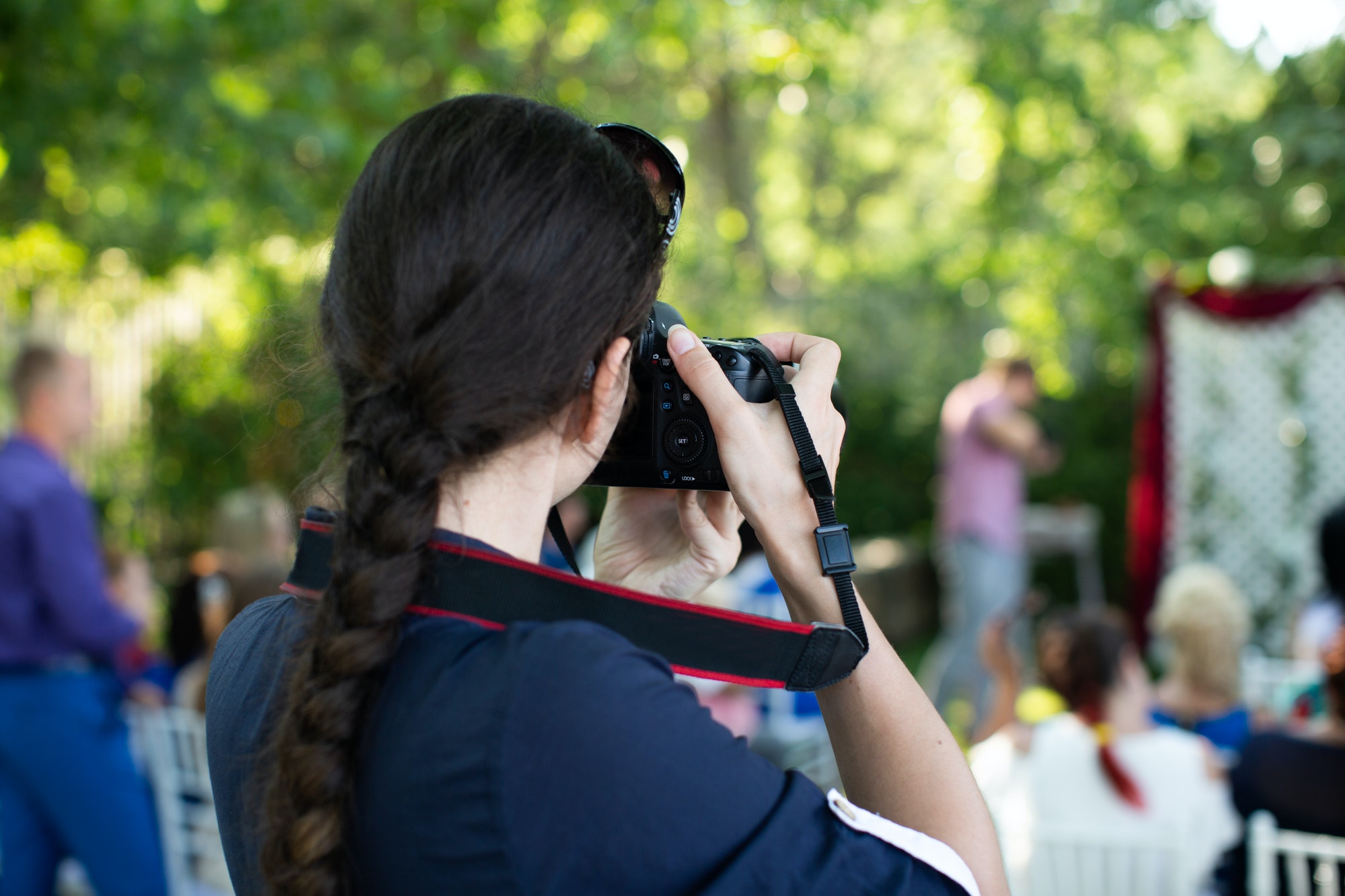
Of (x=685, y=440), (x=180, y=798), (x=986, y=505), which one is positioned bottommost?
(x=180, y=798)

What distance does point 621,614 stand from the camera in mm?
825

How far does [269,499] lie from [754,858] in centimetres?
425

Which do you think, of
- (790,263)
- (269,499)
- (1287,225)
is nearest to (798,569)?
(269,499)

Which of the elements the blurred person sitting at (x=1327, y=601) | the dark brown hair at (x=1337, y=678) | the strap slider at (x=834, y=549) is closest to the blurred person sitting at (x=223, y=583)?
the strap slider at (x=834, y=549)

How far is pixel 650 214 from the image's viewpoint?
2.93ft

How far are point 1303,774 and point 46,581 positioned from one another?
9.67ft

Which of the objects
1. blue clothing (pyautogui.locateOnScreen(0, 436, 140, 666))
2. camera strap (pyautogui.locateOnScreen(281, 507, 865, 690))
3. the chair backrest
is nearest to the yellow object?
the chair backrest

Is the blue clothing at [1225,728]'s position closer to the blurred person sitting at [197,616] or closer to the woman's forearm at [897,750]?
the woman's forearm at [897,750]

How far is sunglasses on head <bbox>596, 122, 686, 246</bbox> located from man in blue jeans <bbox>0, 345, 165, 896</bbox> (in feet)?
7.74

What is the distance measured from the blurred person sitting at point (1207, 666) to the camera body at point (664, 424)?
2662 millimetres

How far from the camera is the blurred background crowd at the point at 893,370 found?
2.72 meters

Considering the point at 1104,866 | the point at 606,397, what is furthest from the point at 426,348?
the point at 1104,866

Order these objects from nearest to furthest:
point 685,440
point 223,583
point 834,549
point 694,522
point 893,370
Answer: point 834,549, point 685,440, point 694,522, point 223,583, point 893,370

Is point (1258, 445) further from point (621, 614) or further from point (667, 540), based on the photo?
point (621, 614)
